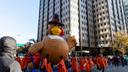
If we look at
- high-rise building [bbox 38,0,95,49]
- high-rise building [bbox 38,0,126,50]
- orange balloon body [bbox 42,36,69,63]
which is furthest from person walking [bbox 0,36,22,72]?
high-rise building [bbox 38,0,126,50]

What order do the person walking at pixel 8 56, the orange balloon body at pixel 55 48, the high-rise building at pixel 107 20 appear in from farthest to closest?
1. the high-rise building at pixel 107 20
2. the orange balloon body at pixel 55 48
3. the person walking at pixel 8 56

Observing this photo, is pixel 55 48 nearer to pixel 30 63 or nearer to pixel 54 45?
pixel 54 45

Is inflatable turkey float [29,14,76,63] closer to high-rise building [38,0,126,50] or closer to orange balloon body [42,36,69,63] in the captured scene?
orange balloon body [42,36,69,63]

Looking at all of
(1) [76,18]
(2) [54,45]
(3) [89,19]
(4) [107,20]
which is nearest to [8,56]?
(2) [54,45]

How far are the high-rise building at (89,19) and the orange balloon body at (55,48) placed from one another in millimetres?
67319

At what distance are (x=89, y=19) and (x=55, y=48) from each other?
80519 millimetres

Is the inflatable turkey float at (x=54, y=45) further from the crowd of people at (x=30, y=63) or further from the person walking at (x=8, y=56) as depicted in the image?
the person walking at (x=8, y=56)

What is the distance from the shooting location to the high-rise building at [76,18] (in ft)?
258

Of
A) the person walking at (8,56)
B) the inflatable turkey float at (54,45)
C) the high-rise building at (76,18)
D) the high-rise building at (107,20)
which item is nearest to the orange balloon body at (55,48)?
the inflatable turkey float at (54,45)

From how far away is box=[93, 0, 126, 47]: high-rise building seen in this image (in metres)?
82.3

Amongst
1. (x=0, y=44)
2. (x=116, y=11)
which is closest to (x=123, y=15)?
(x=116, y=11)

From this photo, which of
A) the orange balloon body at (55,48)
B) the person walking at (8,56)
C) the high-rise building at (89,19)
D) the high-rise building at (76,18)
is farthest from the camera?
the high-rise building at (89,19)

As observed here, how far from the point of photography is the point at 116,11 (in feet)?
301

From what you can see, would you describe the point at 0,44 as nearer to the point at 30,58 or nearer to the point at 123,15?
the point at 30,58
